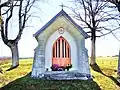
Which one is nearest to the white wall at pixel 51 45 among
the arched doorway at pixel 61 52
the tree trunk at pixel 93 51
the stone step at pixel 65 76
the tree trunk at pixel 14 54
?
the arched doorway at pixel 61 52

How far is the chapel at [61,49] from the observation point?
866 inches

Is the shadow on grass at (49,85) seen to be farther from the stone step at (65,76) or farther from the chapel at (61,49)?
the chapel at (61,49)

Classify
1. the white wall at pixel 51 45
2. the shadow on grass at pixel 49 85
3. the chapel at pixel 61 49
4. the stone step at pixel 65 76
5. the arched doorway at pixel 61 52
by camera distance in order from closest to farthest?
the shadow on grass at pixel 49 85 < the stone step at pixel 65 76 < the chapel at pixel 61 49 < the white wall at pixel 51 45 < the arched doorway at pixel 61 52

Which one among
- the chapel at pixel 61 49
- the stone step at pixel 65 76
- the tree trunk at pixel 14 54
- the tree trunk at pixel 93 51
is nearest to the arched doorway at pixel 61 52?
the chapel at pixel 61 49

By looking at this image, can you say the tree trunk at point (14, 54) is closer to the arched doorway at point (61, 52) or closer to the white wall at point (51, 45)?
the white wall at point (51, 45)

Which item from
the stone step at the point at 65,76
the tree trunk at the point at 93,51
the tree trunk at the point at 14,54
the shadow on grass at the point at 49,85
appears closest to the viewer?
the shadow on grass at the point at 49,85

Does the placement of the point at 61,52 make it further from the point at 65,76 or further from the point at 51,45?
the point at 65,76

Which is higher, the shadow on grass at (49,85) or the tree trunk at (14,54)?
the tree trunk at (14,54)

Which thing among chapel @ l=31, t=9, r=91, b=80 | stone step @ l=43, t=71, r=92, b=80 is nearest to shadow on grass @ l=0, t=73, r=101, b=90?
stone step @ l=43, t=71, r=92, b=80

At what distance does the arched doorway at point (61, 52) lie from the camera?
2245 cm

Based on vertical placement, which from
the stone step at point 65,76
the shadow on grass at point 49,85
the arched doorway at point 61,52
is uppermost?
the arched doorway at point 61,52

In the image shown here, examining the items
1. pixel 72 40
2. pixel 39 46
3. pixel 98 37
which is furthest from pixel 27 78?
pixel 98 37

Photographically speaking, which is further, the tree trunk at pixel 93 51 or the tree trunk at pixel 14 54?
the tree trunk at pixel 93 51

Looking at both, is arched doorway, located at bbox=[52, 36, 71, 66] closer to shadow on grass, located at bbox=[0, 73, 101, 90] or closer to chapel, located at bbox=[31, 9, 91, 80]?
chapel, located at bbox=[31, 9, 91, 80]
